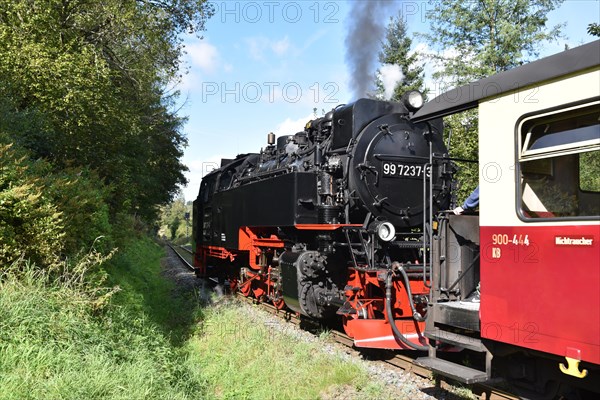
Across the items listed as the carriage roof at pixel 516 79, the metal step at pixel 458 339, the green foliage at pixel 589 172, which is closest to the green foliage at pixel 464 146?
the metal step at pixel 458 339

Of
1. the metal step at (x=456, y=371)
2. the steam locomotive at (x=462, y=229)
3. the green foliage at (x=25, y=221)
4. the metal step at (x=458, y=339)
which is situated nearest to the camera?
the steam locomotive at (x=462, y=229)

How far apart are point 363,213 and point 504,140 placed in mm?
3346

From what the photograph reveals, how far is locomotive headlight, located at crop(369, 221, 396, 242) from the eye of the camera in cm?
677

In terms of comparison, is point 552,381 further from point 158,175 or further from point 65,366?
point 158,175

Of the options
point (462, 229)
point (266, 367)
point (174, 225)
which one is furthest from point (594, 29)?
point (174, 225)

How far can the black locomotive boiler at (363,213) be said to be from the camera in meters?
6.70

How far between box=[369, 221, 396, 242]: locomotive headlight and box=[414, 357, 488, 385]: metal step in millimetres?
2024

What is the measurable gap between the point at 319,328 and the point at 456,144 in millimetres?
7585

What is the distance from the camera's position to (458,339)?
4.86 meters

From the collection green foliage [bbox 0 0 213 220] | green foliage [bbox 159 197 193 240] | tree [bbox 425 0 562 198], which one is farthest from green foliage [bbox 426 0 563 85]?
green foliage [bbox 159 197 193 240]

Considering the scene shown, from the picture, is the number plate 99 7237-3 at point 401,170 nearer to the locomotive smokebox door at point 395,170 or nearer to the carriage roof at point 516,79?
the locomotive smokebox door at point 395,170

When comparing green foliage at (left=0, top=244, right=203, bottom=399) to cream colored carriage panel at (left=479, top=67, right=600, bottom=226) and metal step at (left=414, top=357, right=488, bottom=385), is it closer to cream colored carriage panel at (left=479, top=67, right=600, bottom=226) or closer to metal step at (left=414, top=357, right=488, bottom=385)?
metal step at (left=414, top=357, right=488, bottom=385)

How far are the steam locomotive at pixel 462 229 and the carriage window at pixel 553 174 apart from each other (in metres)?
0.01

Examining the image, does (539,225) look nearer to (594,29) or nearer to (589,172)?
(589,172)
